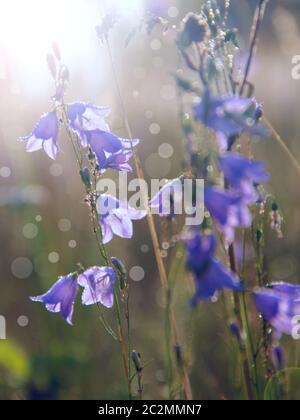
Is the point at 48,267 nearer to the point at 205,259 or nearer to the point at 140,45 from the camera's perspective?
the point at 205,259

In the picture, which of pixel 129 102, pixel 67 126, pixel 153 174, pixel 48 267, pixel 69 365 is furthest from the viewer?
pixel 129 102

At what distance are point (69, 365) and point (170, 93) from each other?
3.21 metres

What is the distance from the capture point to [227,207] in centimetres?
122

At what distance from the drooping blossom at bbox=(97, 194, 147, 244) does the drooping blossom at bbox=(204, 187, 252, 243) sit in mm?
620

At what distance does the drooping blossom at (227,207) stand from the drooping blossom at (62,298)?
76 cm

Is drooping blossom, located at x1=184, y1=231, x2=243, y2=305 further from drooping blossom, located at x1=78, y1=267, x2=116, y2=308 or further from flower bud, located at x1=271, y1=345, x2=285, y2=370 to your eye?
flower bud, located at x1=271, y1=345, x2=285, y2=370

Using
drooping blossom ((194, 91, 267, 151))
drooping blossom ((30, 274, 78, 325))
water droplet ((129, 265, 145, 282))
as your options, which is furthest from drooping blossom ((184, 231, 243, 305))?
water droplet ((129, 265, 145, 282))

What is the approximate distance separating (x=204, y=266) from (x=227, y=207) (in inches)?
5.4

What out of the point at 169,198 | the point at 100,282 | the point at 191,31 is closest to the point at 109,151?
the point at 169,198

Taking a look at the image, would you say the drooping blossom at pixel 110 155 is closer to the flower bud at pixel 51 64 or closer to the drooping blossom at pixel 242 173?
the flower bud at pixel 51 64

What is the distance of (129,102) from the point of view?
541 centimetres

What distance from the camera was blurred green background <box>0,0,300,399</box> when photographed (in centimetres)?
284

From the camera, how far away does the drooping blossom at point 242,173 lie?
4.09 ft

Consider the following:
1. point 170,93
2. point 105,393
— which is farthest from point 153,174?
point 105,393
